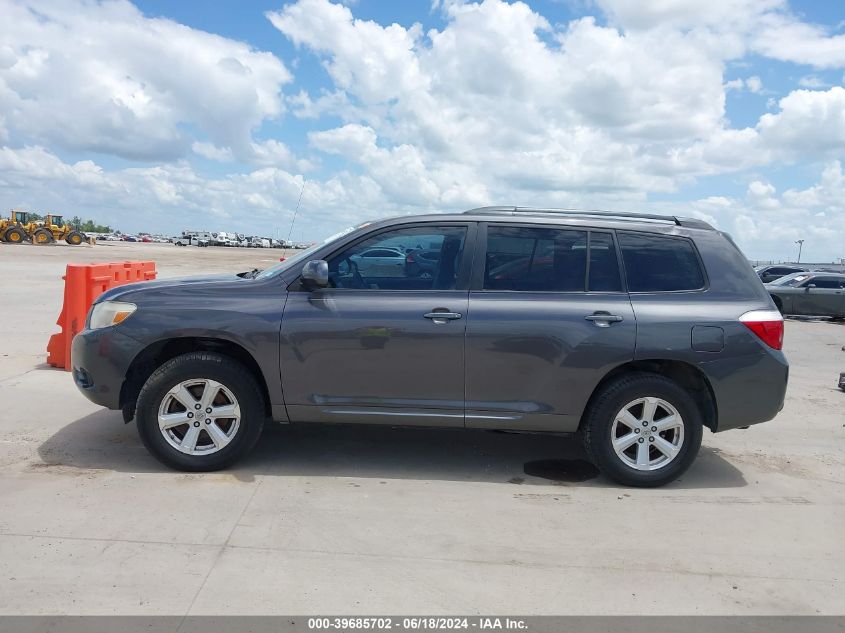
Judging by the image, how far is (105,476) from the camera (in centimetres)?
466

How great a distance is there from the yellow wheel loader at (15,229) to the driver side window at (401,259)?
168ft

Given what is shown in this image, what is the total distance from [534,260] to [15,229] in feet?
171

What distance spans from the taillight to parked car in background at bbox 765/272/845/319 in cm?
1568

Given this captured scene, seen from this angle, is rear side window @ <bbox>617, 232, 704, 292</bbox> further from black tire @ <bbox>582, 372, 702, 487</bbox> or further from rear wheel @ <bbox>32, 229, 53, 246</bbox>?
rear wheel @ <bbox>32, 229, 53, 246</bbox>

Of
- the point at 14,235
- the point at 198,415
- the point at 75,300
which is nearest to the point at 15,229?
the point at 14,235

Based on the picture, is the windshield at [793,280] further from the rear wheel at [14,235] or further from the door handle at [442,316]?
the rear wheel at [14,235]

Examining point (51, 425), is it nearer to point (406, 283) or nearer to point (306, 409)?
point (306, 409)

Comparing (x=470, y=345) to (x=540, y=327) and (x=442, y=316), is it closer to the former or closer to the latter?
(x=442, y=316)

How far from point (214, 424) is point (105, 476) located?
786 millimetres

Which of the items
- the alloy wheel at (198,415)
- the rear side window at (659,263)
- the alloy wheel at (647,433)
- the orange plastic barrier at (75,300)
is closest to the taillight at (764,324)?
the rear side window at (659,263)

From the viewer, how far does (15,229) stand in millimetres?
47812

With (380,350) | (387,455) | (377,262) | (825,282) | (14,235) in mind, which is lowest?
(387,455)

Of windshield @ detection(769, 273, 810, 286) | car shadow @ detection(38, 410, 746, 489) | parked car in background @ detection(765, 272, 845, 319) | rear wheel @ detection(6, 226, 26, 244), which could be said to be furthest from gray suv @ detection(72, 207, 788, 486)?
rear wheel @ detection(6, 226, 26, 244)

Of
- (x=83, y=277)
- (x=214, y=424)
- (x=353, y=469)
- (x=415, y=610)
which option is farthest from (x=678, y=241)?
(x=83, y=277)
